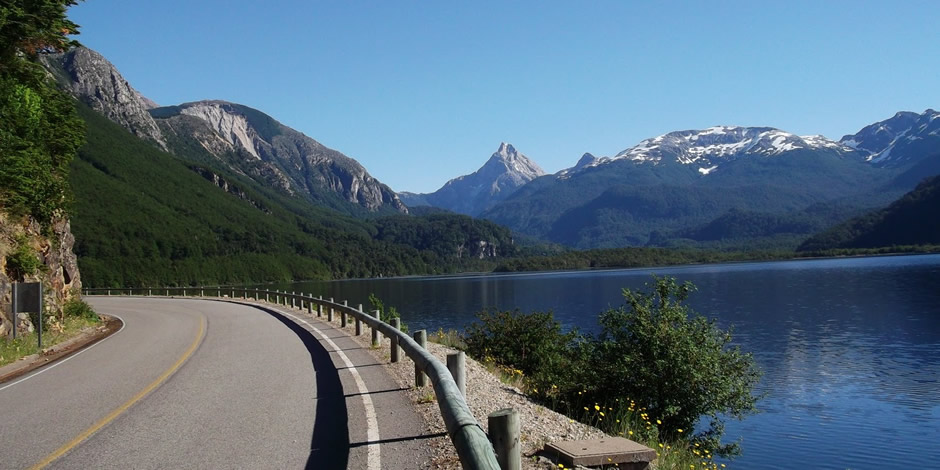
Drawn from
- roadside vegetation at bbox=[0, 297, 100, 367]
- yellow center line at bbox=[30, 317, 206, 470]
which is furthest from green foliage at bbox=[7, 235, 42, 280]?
yellow center line at bbox=[30, 317, 206, 470]

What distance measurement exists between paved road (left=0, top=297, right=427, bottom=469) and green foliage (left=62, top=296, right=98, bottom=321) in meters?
11.0

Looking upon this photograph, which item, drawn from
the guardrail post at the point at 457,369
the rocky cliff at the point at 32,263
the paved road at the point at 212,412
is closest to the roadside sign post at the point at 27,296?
the rocky cliff at the point at 32,263

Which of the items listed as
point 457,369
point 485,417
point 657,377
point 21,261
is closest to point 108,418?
point 457,369

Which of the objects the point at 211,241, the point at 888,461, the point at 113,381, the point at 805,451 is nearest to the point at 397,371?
the point at 113,381

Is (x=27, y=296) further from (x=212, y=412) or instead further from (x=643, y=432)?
(x=643, y=432)

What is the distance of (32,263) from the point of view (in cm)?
2103

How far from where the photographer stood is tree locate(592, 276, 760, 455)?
13906mm

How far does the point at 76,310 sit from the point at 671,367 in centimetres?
2397

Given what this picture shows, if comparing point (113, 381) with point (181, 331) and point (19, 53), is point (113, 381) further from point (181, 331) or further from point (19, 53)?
point (19, 53)

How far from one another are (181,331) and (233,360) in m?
8.93

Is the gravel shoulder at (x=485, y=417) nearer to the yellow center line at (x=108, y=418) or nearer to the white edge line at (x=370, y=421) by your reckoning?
the white edge line at (x=370, y=421)

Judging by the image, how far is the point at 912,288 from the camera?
7362 centimetres

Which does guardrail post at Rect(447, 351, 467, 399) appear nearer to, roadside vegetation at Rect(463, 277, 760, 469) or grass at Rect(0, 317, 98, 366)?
roadside vegetation at Rect(463, 277, 760, 469)

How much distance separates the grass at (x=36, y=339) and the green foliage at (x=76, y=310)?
1.44ft
